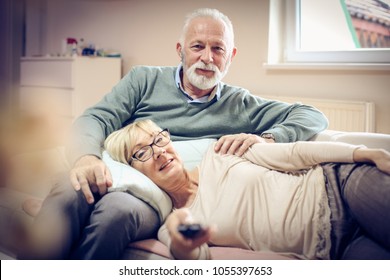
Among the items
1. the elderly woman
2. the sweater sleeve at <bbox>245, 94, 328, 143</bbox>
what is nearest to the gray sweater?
the sweater sleeve at <bbox>245, 94, 328, 143</bbox>

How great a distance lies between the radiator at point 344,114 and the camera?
128 cm

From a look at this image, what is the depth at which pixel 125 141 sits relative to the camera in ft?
3.14

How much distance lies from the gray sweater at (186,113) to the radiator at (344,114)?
0.62ft

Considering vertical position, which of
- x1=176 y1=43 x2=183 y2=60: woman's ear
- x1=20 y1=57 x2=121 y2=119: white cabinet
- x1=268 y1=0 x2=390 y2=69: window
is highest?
x1=268 y1=0 x2=390 y2=69: window

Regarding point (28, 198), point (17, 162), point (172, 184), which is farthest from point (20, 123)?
point (172, 184)

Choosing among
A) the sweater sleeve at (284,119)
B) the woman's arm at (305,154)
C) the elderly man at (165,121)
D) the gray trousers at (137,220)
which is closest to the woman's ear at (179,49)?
the elderly man at (165,121)

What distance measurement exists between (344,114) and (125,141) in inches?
30.4

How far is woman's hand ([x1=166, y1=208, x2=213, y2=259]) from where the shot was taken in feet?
2.57

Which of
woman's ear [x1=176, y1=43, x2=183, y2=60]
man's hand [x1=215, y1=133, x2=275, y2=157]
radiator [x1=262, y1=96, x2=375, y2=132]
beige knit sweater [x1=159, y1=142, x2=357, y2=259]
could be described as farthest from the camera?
radiator [x1=262, y1=96, x2=375, y2=132]

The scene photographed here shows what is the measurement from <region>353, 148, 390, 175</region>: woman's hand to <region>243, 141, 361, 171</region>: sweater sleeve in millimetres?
14

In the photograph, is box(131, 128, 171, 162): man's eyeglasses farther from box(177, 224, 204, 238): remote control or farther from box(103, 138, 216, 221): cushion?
box(177, 224, 204, 238): remote control

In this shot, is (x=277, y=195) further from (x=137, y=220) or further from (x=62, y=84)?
(x=62, y=84)

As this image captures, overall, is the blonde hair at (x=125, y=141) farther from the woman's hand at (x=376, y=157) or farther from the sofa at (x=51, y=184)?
the woman's hand at (x=376, y=157)

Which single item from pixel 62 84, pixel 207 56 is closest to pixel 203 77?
pixel 207 56
